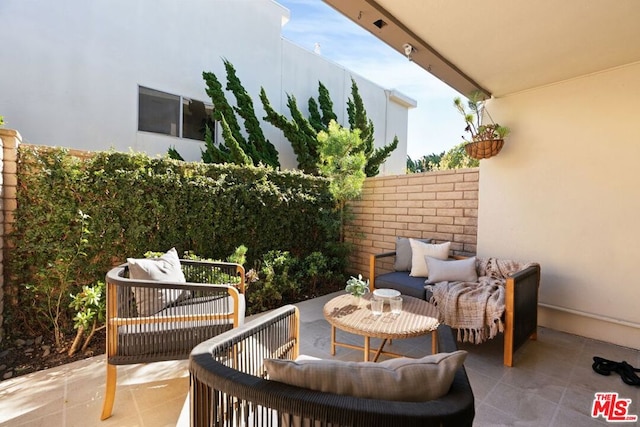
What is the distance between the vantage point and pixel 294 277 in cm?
460

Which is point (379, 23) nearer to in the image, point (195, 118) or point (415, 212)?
point (415, 212)

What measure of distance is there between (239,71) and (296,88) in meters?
1.57

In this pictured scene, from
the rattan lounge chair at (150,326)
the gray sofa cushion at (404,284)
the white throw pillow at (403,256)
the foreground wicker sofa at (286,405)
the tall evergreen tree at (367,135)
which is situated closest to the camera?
the foreground wicker sofa at (286,405)

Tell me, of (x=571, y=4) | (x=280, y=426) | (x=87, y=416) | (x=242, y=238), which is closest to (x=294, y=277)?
(x=242, y=238)

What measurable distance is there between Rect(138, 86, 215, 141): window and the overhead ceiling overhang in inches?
174

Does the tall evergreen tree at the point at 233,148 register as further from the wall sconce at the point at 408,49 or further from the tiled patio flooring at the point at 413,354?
the tiled patio flooring at the point at 413,354

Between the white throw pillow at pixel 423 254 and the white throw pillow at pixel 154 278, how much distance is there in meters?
2.70

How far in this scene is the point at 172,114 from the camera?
5625mm

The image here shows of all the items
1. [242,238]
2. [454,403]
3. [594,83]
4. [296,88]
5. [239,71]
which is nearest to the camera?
[454,403]

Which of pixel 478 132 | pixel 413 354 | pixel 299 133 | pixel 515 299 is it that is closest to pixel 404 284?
pixel 413 354

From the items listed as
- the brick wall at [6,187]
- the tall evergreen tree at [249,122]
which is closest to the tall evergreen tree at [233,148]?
the tall evergreen tree at [249,122]

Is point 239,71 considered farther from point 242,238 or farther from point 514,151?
point 514,151

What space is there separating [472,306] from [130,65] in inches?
240

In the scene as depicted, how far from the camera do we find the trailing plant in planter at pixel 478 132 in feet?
12.0
